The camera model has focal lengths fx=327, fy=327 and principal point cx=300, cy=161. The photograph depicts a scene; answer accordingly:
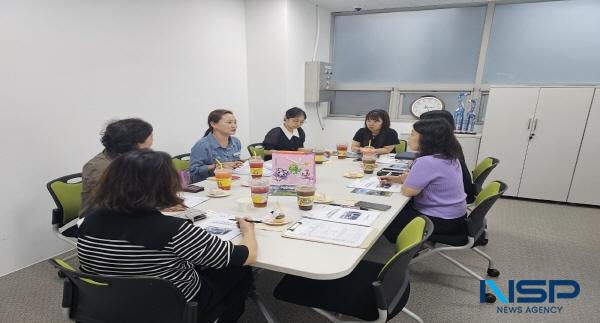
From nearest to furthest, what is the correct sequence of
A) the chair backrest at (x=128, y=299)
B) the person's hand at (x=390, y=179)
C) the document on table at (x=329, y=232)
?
the chair backrest at (x=128, y=299) < the document on table at (x=329, y=232) < the person's hand at (x=390, y=179)

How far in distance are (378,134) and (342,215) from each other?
7.66 feet

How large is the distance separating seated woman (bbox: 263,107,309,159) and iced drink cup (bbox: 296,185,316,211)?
1794mm

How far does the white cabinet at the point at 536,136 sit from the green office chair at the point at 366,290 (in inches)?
141

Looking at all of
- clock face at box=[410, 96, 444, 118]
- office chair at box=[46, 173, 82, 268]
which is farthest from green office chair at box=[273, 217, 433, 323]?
clock face at box=[410, 96, 444, 118]

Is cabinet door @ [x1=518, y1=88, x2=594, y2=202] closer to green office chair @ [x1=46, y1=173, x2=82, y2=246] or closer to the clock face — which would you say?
the clock face

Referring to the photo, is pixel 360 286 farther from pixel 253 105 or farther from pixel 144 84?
pixel 253 105

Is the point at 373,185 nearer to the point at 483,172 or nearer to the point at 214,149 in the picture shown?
the point at 483,172

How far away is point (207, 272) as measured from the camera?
1.52m

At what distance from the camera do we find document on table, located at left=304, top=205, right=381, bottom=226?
5.34ft

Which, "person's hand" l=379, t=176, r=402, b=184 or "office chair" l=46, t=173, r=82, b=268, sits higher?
"person's hand" l=379, t=176, r=402, b=184

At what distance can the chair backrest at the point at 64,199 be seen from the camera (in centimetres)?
217

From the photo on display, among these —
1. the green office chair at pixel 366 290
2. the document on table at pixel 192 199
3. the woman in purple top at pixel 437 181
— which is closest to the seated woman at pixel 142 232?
the green office chair at pixel 366 290
